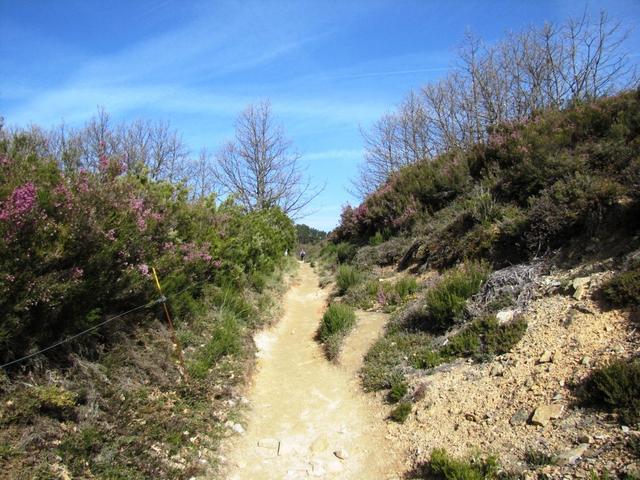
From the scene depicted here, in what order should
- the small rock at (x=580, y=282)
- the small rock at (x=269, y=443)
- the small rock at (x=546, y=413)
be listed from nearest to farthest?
the small rock at (x=546, y=413) < the small rock at (x=269, y=443) < the small rock at (x=580, y=282)

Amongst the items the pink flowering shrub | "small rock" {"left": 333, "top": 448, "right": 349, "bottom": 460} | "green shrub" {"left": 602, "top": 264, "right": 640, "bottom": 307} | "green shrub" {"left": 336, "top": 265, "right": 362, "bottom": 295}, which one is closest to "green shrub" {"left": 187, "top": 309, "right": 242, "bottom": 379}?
the pink flowering shrub

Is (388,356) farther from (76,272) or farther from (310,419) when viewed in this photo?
(76,272)

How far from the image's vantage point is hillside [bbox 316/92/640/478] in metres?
4.00

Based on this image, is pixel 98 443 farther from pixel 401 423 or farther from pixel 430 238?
pixel 430 238

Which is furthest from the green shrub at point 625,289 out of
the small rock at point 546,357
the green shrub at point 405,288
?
the green shrub at point 405,288

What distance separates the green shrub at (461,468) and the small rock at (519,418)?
581mm

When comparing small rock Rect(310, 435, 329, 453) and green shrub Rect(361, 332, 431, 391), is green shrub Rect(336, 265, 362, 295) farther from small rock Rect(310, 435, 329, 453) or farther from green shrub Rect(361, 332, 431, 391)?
small rock Rect(310, 435, 329, 453)

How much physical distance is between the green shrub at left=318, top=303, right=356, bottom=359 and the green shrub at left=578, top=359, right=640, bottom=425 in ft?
13.7

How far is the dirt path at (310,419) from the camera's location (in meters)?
4.75

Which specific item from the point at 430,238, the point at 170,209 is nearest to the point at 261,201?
the point at 430,238

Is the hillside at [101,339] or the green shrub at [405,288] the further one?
the green shrub at [405,288]

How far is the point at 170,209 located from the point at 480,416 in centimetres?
543

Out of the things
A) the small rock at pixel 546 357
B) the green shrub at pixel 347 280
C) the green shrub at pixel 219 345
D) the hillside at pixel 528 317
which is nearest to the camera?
the hillside at pixel 528 317

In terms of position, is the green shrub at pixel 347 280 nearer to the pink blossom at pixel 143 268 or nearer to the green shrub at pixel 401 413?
the green shrub at pixel 401 413
